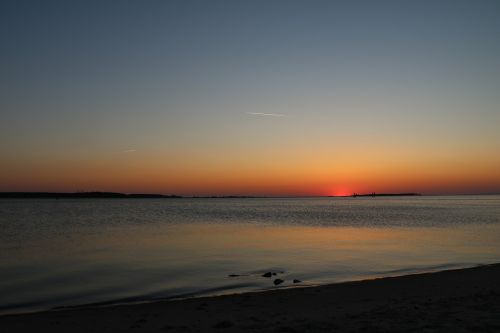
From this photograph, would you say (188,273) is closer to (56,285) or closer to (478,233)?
(56,285)

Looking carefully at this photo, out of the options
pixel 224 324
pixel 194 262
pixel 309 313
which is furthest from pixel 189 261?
pixel 224 324

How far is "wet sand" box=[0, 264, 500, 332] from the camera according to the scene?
945cm

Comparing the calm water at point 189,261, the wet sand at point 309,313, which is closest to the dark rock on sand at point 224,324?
the wet sand at point 309,313

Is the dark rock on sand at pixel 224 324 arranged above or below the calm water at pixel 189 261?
above

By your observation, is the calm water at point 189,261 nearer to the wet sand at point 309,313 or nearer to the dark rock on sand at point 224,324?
the wet sand at point 309,313

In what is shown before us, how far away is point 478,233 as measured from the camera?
38875 millimetres

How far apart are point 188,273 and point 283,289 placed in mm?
5611

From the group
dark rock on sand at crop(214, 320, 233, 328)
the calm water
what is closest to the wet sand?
dark rock on sand at crop(214, 320, 233, 328)

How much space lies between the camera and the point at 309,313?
36.1 feet

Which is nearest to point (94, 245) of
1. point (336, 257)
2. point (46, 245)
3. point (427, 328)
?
point (46, 245)

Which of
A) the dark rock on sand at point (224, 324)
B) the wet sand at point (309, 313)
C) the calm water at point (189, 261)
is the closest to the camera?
the wet sand at point (309, 313)

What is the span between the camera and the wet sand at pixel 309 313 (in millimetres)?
9445

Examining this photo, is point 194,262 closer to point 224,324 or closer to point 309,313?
point 309,313

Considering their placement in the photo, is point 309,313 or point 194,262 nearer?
point 309,313
